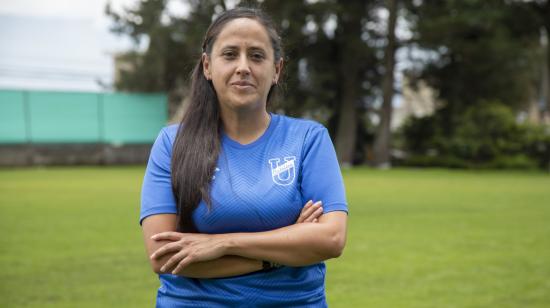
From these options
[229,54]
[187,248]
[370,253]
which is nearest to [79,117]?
[370,253]

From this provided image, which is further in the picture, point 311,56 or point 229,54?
point 311,56

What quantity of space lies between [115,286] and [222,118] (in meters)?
4.10

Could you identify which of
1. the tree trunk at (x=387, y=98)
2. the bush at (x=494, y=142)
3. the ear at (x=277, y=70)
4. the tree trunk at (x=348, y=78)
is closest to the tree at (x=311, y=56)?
the tree trunk at (x=348, y=78)

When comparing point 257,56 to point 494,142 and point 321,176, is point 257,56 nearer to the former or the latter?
point 321,176

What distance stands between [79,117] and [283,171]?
1164 inches

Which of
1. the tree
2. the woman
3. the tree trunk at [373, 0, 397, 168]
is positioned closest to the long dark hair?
the woman

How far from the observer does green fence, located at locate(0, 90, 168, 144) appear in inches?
1155

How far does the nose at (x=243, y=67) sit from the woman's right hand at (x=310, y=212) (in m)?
0.59

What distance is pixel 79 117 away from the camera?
3075cm

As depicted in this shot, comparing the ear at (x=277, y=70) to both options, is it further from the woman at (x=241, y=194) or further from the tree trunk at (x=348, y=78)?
the tree trunk at (x=348, y=78)

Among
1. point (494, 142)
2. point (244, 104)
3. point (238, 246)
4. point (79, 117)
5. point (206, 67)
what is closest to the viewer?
point (238, 246)

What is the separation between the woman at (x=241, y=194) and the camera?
8.51 ft

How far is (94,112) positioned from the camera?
3123 centimetres

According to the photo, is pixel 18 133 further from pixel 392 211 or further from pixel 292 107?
pixel 392 211
